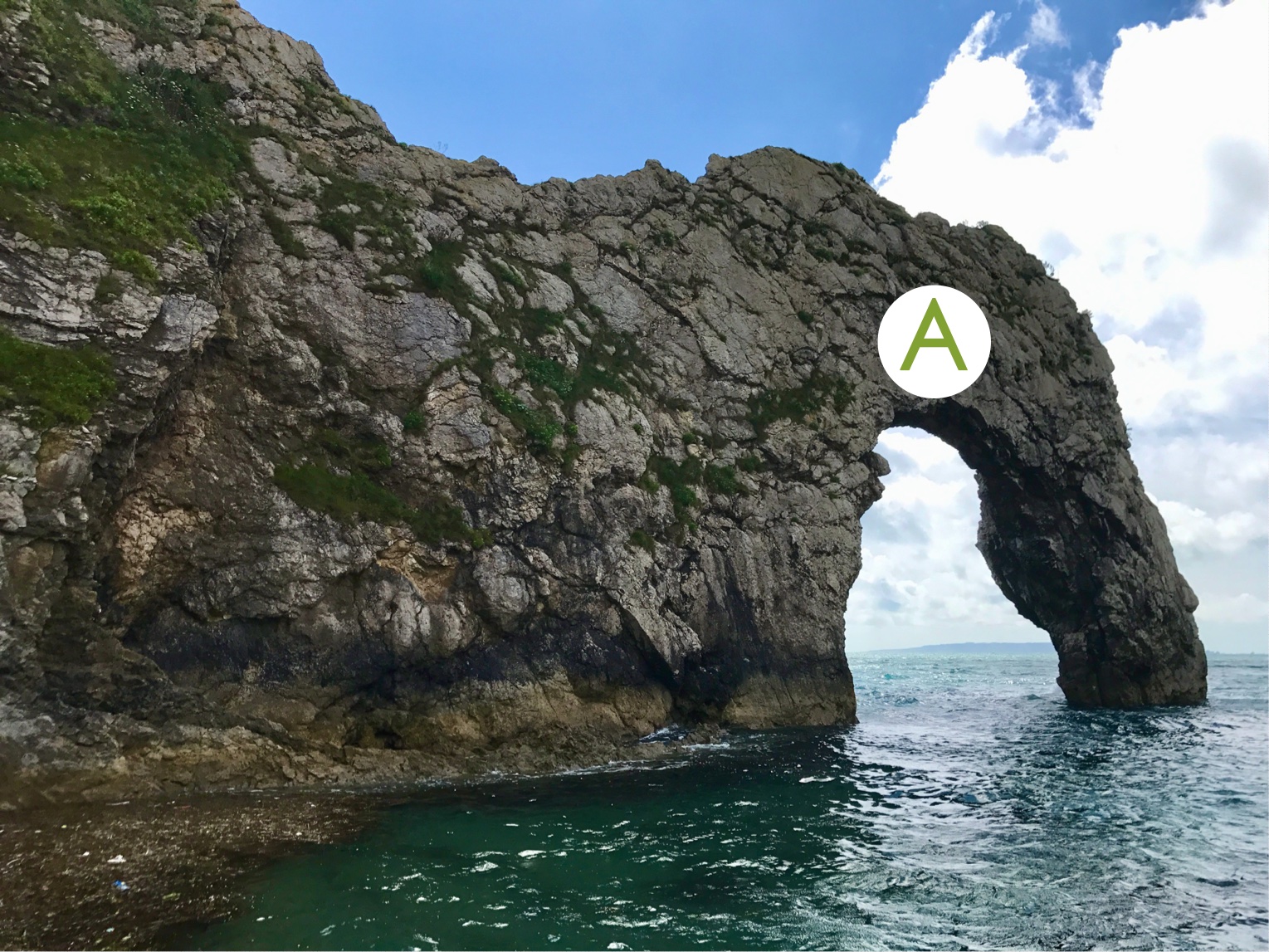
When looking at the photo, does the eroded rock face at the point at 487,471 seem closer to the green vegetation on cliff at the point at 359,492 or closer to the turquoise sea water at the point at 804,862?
the green vegetation on cliff at the point at 359,492

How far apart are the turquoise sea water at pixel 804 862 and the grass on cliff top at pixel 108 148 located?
16.6 metres

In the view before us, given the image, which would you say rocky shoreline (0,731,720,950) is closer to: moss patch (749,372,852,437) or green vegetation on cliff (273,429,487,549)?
green vegetation on cliff (273,429,487,549)

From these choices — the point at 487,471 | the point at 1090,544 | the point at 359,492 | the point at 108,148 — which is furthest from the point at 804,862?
the point at 1090,544

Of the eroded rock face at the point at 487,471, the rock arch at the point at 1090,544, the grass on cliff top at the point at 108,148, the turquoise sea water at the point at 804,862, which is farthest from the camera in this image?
the rock arch at the point at 1090,544

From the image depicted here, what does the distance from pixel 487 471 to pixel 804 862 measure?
16.0 metres

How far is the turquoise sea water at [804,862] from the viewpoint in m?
10.5

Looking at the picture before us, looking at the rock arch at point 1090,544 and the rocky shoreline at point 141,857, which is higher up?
the rock arch at point 1090,544

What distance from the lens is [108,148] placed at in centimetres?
2130

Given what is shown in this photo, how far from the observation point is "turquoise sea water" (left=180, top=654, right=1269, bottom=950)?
10547 mm

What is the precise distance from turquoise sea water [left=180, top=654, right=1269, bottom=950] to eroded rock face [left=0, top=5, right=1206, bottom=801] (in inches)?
200

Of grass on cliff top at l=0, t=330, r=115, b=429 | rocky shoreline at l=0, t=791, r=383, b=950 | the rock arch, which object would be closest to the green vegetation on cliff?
grass on cliff top at l=0, t=330, r=115, b=429

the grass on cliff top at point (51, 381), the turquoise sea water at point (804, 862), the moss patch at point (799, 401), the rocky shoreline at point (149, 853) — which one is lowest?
the turquoise sea water at point (804, 862)

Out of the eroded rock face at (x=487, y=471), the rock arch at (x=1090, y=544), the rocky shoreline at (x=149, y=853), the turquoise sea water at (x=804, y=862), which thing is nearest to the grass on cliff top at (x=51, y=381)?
the eroded rock face at (x=487, y=471)

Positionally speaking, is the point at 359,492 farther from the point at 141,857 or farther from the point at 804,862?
the point at 804,862
